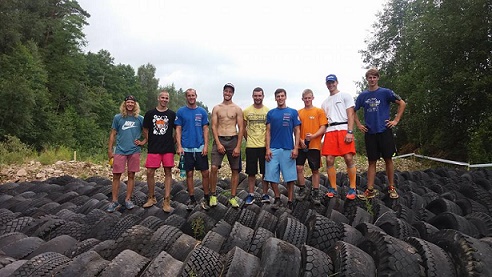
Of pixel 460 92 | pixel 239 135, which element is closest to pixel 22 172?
pixel 239 135

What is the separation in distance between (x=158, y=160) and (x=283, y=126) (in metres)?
1.96

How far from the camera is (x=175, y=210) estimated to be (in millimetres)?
5676

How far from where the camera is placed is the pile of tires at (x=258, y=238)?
3070 millimetres

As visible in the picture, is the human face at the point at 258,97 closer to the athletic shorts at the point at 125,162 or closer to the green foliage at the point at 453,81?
the athletic shorts at the point at 125,162

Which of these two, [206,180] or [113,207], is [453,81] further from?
[113,207]

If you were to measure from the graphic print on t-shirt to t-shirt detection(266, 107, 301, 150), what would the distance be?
1.57 m

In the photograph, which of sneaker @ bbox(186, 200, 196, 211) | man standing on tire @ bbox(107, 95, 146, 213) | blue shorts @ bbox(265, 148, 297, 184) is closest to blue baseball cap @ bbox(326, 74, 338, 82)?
blue shorts @ bbox(265, 148, 297, 184)

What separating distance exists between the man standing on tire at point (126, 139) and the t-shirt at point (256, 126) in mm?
1722

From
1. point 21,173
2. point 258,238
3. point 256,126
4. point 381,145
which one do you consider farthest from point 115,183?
point 21,173

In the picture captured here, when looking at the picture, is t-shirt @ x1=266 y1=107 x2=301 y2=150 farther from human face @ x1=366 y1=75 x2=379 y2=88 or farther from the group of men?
human face @ x1=366 y1=75 x2=379 y2=88

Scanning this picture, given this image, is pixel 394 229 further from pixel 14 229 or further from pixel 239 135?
pixel 14 229

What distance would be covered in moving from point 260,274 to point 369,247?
1044 millimetres

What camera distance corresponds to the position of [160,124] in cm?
569

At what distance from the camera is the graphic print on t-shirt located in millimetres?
5680
